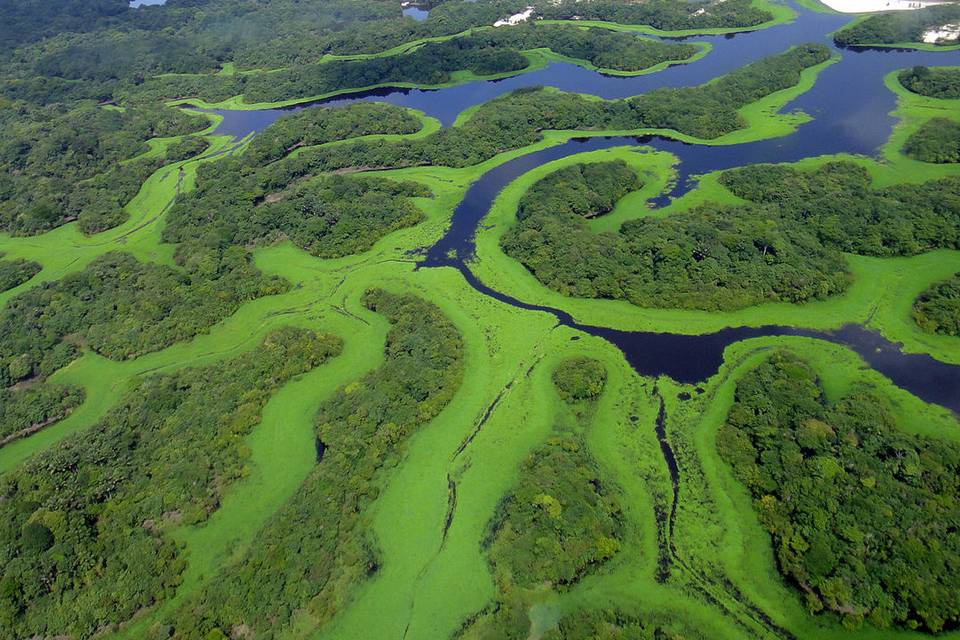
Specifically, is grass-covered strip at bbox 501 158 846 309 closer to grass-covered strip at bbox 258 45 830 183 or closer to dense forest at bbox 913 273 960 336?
dense forest at bbox 913 273 960 336

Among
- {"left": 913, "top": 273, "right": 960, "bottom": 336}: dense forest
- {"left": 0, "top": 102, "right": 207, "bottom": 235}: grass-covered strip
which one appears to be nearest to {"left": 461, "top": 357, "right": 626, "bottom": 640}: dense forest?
Answer: {"left": 913, "top": 273, "right": 960, "bottom": 336}: dense forest

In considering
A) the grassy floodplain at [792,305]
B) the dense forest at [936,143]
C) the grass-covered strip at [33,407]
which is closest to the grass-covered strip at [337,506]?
the grassy floodplain at [792,305]

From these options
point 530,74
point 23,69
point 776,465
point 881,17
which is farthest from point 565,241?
point 23,69

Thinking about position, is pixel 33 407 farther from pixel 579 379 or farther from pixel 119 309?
pixel 579 379

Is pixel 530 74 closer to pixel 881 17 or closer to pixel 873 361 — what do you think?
pixel 881 17

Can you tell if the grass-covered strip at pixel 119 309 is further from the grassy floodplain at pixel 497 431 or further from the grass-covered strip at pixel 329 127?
the grass-covered strip at pixel 329 127

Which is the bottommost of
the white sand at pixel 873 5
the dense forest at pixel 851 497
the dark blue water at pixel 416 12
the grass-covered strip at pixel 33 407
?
the grass-covered strip at pixel 33 407
